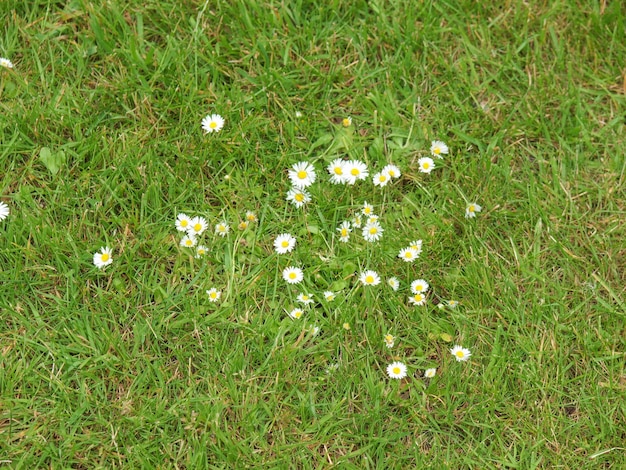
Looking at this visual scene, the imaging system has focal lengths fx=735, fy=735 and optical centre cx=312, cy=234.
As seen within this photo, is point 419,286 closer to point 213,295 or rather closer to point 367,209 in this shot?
point 367,209

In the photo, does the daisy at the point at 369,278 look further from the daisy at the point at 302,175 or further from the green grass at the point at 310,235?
the daisy at the point at 302,175

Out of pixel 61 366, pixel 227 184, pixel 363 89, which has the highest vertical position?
pixel 363 89

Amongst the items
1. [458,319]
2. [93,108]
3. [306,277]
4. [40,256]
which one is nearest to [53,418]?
[40,256]

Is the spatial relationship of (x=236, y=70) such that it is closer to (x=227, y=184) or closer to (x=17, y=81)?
(x=227, y=184)

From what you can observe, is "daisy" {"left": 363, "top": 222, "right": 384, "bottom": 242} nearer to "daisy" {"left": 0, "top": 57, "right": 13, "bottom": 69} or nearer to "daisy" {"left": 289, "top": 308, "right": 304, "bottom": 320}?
"daisy" {"left": 289, "top": 308, "right": 304, "bottom": 320}

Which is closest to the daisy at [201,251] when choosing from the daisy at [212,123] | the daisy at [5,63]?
the daisy at [212,123]

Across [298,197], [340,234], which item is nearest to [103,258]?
[298,197]

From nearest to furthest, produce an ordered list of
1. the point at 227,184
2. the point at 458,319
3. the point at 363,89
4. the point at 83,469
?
1. the point at 83,469
2. the point at 458,319
3. the point at 227,184
4. the point at 363,89
